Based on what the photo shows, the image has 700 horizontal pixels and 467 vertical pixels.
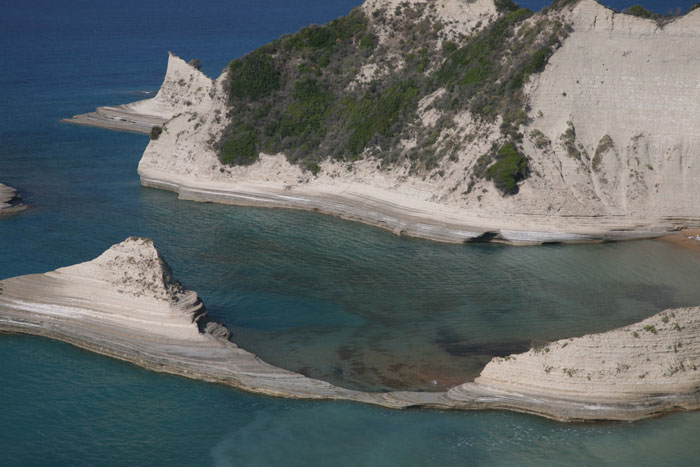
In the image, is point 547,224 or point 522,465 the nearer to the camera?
point 522,465

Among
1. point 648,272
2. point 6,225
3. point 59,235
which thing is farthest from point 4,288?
point 648,272

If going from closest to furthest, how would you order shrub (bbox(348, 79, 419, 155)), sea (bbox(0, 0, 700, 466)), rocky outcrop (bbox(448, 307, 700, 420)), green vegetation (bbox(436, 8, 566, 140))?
sea (bbox(0, 0, 700, 466))
rocky outcrop (bbox(448, 307, 700, 420))
green vegetation (bbox(436, 8, 566, 140))
shrub (bbox(348, 79, 419, 155))

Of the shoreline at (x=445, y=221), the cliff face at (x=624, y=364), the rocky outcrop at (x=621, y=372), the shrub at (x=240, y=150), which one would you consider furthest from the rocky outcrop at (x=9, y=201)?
the cliff face at (x=624, y=364)

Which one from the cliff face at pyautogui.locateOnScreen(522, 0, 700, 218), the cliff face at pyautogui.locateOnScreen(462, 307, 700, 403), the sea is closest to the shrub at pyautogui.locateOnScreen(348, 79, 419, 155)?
the sea

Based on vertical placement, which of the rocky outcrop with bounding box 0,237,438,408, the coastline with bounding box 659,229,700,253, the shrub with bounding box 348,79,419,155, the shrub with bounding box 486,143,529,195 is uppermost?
the shrub with bounding box 348,79,419,155

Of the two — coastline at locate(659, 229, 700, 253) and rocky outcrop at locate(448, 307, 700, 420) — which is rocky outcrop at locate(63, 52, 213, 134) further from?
rocky outcrop at locate(448, 307, 700, 420)

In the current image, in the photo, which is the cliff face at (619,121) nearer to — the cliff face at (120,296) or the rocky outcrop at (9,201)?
the cliff face at (120,296)

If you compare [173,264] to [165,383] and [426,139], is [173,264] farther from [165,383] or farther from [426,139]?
[426,139]

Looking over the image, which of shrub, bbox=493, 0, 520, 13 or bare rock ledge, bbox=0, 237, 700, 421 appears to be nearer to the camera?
bare rock ledge, bbox=0, 237, 700, 421
